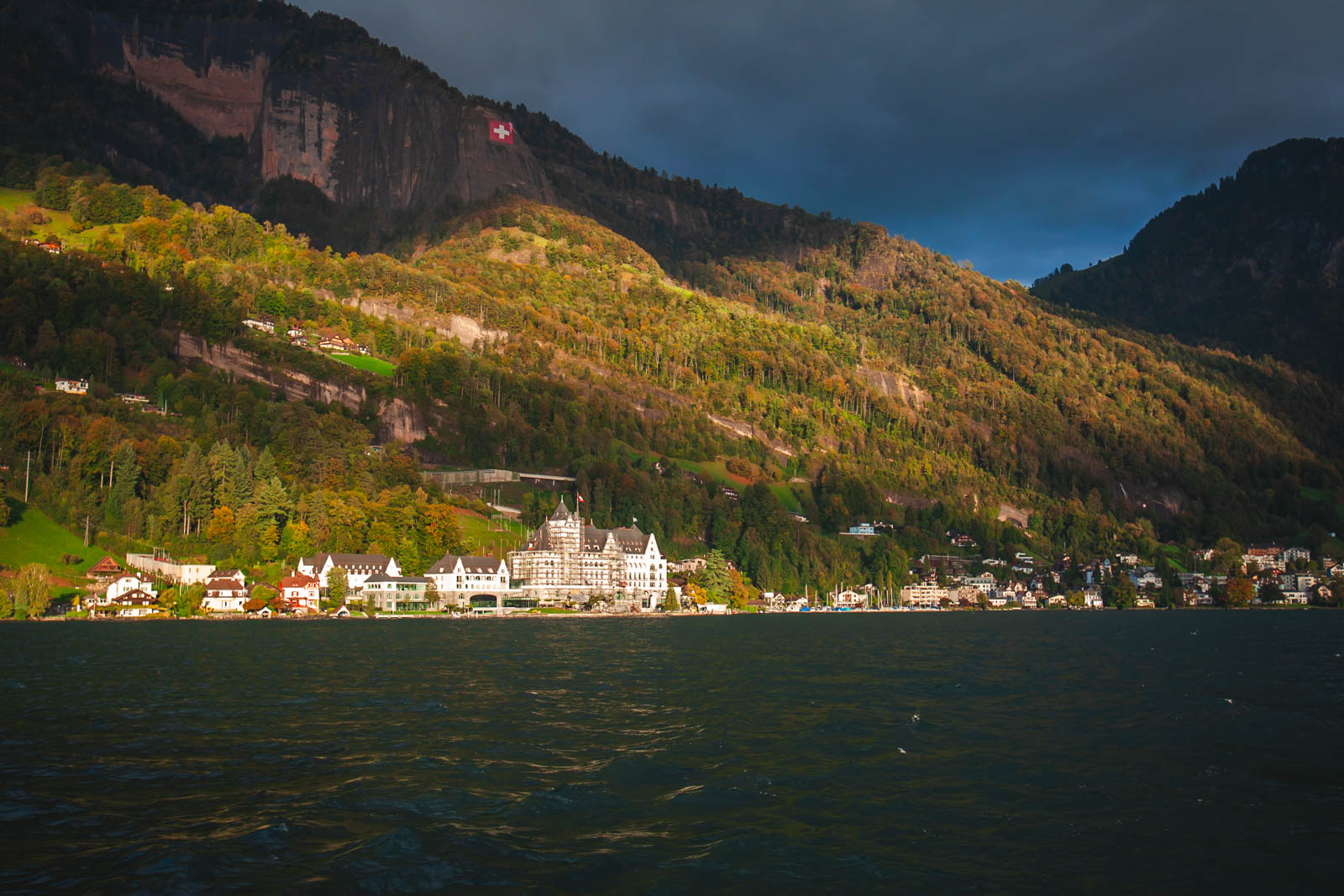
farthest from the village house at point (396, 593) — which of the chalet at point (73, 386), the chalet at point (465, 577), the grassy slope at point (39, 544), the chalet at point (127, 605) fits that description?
the chalet at point (73, 386)

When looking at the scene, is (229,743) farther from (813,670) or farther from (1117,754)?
(813,670)

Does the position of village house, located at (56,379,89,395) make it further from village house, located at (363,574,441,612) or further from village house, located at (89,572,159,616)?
village house, located at (363,574,441,612)

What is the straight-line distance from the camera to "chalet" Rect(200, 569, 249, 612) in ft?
376

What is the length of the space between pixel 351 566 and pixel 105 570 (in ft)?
106

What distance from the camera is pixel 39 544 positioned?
10925 cm

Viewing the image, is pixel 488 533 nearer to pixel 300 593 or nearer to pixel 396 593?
pixel 396 593

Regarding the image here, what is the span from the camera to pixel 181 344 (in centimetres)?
18688

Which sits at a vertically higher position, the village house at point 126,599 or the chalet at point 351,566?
the chalet at point 351,566

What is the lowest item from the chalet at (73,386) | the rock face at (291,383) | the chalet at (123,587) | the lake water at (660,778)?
the lake water at (660,778)

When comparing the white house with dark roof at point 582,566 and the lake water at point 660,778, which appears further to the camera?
the white house with dark roof at point 582,566

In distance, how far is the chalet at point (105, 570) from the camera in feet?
354

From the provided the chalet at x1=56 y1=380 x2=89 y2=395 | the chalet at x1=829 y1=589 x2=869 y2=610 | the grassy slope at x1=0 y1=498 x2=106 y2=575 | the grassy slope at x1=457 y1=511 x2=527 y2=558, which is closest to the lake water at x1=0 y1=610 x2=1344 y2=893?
the grassy slope at x1=0 y1=498 x2=106 y2=575

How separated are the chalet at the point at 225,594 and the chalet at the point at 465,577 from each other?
29542mm

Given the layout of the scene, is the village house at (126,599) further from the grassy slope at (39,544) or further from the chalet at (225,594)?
the chalet at (225,594)
